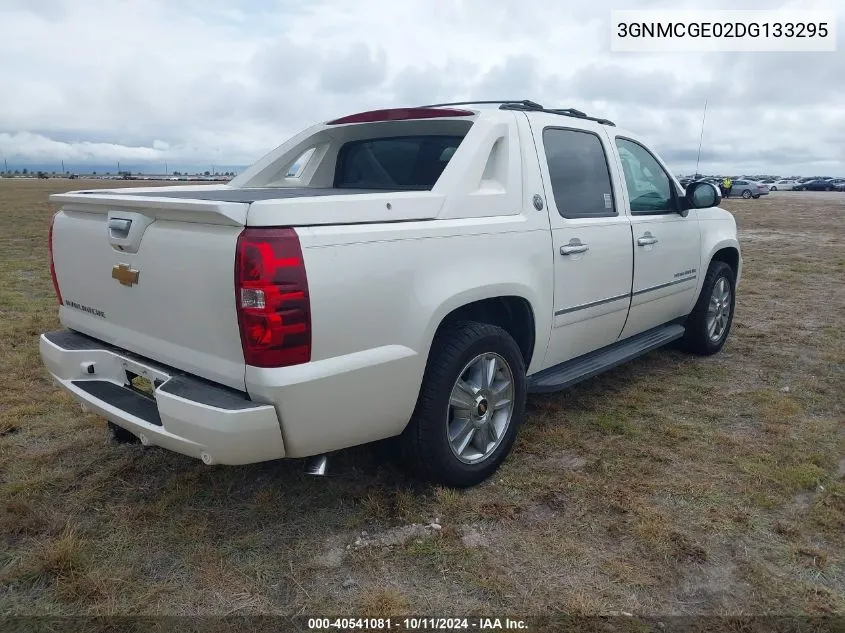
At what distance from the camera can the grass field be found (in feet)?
8.45

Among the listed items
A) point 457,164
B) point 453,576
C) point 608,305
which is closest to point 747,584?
point 453,576

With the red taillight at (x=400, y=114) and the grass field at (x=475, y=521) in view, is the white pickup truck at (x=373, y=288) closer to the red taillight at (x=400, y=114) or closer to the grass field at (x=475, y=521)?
the red taillight at (x=400, y=114)

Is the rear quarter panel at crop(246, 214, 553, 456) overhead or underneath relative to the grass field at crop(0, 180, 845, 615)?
overhead

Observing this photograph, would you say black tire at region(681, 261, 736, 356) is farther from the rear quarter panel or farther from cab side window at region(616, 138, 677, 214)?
the rear quarter panel

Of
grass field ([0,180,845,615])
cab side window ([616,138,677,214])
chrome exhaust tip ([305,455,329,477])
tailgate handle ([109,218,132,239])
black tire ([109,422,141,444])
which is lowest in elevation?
grass field ([0,180,845,615])

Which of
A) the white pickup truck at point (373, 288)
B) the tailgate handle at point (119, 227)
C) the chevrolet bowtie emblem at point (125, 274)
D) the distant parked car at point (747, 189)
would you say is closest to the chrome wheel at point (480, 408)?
the white pickup truck at point (373, 288)

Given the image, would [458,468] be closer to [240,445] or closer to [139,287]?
[240,445]

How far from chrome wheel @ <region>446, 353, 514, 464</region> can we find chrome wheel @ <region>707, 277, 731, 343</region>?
9.18 feet

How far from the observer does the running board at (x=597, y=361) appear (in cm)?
371

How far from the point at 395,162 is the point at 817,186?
66656 millimetres

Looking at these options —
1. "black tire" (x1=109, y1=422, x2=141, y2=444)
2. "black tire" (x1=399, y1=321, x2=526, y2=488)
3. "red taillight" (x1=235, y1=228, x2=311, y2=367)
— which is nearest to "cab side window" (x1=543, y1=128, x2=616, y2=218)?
"black tire" (x1=399, y1=321, x2=526, y2=488)

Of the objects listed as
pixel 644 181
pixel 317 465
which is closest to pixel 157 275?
pixel 317 465

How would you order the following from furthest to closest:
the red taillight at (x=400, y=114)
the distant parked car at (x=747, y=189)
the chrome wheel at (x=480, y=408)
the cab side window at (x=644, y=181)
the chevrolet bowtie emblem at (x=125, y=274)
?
1. the distant parked car at (x=747, y=189)
2. the cab side window at (x=644, y=181)
3. the red taillight at (x=400, y=114)
4. the chrome wheel at (x=480, y=408)
5. the chevrolet bowtie emblem at (x=125, y=274)

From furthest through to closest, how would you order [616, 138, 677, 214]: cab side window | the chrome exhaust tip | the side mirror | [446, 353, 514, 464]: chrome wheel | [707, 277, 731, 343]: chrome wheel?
[707, 277, 731, 343]: chrome wheel → the side mirror → [616, 138, 677, 214]: cab side window → [446, 353, 514, 464]: chrome wheel → the chrome exhaust tip
